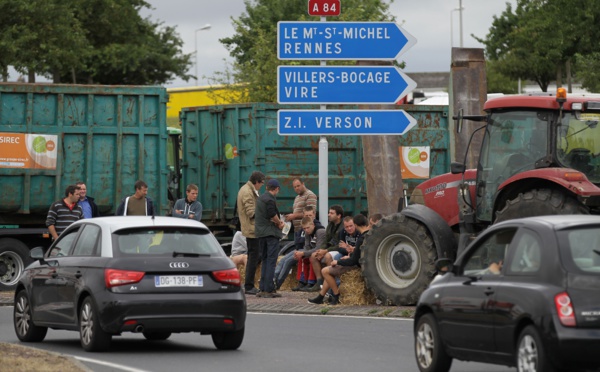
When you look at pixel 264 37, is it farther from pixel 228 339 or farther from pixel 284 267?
pixel 228 339

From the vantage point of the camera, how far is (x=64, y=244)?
1599cm

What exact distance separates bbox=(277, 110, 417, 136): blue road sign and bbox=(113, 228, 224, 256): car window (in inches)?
313

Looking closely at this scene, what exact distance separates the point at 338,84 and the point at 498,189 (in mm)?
5899

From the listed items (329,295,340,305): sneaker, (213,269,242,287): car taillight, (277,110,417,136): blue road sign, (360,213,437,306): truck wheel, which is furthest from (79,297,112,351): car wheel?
(277,110,417,136): blue road sign

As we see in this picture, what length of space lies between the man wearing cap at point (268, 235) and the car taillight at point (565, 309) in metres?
11.9

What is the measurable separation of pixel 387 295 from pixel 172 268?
6.05 metres

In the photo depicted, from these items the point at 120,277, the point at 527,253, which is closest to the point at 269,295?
the point at 120,277

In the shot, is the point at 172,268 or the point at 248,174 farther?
the point at 248,174

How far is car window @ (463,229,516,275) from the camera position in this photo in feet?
38.0

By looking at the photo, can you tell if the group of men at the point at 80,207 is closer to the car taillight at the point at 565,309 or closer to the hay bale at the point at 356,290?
the hay bale at the point at 356,290

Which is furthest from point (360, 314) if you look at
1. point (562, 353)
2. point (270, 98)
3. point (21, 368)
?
point (270, 98)

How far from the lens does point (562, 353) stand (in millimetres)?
10406

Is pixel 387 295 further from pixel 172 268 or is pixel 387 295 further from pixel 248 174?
pixel 248 174

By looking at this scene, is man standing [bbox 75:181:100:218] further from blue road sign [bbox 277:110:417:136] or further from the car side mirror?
the car side mirror
